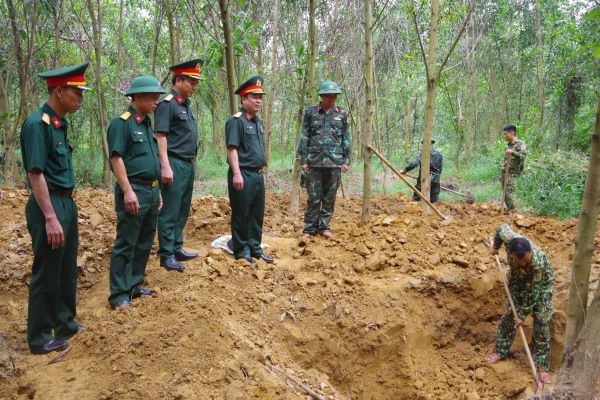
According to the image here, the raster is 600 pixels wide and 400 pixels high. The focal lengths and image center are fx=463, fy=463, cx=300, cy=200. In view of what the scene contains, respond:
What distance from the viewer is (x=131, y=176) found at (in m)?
3.29

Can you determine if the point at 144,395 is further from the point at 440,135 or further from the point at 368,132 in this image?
the point at 440,135

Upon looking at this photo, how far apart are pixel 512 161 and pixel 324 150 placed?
3910 mm

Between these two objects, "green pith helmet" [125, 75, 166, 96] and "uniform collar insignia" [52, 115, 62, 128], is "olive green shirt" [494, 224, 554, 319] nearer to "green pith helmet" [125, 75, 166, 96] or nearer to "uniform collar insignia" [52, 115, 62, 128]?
"green pith helmet" [125, 75, 166, 96]

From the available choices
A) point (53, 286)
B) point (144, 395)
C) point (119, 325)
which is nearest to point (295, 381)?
point (144, 395)

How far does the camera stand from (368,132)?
5.20 metres

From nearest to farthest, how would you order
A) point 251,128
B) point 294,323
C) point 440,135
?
point 294,323, point 251,128, point 440,135

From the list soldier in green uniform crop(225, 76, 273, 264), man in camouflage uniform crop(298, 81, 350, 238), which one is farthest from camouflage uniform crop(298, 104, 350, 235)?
soldier in green uniform crop(225, 76, 273, 264)

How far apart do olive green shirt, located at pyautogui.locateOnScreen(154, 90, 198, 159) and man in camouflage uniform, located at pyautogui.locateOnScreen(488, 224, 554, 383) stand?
9.28 feet

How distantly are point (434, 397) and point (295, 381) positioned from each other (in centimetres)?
178

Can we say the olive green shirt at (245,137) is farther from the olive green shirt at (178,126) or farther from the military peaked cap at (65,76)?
the military peaked cap at (65,76)

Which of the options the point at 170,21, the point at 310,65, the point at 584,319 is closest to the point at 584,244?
the point at 584,319

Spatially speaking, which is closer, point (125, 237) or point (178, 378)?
point (178, 378)

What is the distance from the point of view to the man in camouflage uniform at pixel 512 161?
727 centimetres

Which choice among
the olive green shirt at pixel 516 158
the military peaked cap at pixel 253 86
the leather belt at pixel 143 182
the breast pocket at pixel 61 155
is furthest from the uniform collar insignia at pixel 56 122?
the olive green shirt at pixel 516 158
